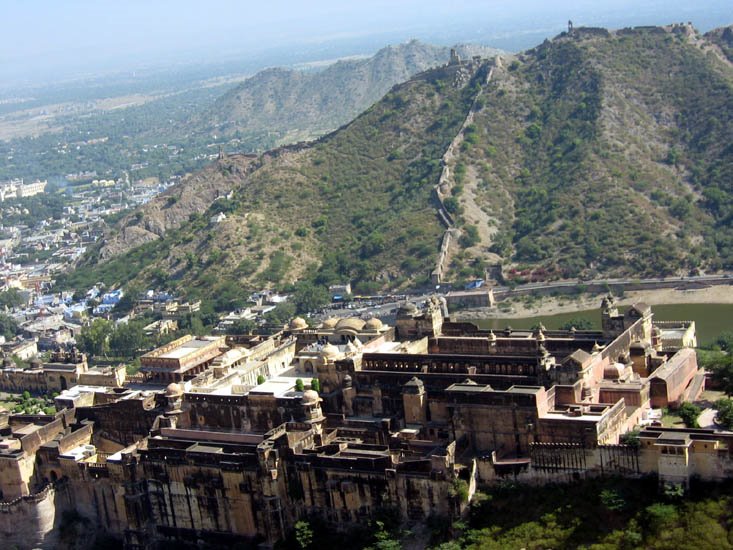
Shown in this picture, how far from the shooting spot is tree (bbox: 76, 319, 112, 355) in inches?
3374

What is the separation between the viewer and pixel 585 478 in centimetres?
4088

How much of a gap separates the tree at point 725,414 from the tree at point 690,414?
730 millimetres

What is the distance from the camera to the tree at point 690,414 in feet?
140

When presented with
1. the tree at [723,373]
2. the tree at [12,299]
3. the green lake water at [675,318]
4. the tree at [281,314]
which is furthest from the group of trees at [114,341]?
the tree at [723,373]

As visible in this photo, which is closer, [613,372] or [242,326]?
[613,372]

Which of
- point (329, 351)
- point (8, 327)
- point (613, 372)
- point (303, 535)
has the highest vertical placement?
point (329, 351)

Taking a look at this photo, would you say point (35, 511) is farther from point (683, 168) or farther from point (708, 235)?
point (683, 168)

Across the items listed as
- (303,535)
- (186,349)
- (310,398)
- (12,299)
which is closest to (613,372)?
(310,398)

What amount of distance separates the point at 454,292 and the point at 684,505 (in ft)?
170

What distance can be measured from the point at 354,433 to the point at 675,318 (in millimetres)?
35851

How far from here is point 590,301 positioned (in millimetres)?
84938

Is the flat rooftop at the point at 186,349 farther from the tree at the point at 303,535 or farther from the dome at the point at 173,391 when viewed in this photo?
the tree at the point at 303,535

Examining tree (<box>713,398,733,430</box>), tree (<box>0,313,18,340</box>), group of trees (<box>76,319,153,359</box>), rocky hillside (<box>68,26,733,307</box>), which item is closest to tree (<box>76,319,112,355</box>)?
group of trees (<box>76,319,153,359</box>)

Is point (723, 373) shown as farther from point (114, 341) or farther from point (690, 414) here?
point (114, 341)
